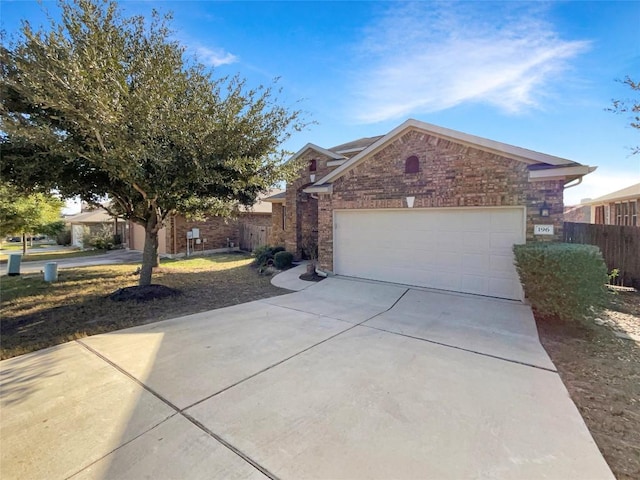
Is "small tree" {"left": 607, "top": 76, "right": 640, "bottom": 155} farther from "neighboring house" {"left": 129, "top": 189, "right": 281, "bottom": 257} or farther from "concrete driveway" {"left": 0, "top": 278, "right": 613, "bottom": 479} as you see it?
"neighboring house" {"left": 129, "top": 189, "right": 281, "bottom": 257}

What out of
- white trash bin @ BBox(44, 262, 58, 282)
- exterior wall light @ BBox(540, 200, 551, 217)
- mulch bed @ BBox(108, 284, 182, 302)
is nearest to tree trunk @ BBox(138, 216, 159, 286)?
mulch bed @ BBox(108, 284, 182, 302)

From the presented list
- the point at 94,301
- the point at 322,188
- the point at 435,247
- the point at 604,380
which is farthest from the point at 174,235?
the point at 604,380

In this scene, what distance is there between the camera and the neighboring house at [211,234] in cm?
1694

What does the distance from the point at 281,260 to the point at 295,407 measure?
9255 millimetres

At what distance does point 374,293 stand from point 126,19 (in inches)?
325

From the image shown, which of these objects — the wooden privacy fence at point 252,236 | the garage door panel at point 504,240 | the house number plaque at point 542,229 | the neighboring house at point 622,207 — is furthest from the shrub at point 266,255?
the neighboring house at point 622,207

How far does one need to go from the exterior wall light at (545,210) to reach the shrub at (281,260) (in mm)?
8525

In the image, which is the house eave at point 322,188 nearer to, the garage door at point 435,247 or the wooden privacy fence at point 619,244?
the garage door at point 435,247

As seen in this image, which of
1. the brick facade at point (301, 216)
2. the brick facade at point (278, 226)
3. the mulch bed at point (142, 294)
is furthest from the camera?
the brick facade at point (278, 226)

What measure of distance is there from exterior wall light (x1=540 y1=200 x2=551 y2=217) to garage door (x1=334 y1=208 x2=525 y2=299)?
37 centimetres

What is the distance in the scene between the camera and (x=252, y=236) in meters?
18.9

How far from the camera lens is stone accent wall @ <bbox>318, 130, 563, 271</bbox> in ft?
22.2

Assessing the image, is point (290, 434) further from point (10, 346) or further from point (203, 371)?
point (10, 346)

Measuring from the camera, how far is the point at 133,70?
6188mm
